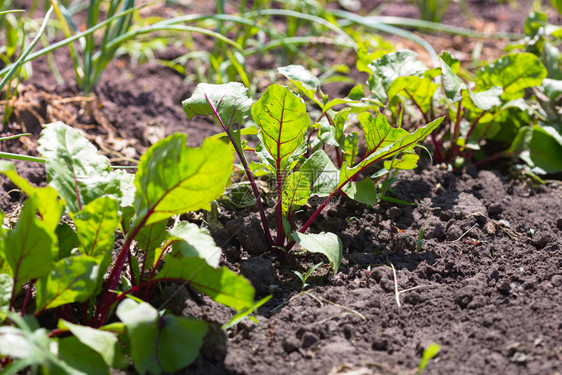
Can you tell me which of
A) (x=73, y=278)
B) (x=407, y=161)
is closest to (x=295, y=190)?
(x=407, y=161)

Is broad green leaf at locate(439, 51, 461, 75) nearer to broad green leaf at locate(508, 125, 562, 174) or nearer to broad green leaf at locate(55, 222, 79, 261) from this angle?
broad green leaf at locate(508, 125, 562, 174)

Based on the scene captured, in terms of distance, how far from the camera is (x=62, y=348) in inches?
48.2

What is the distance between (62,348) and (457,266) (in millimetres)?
1045

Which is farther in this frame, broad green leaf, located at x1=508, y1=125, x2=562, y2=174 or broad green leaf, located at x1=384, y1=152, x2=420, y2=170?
broad green leaf, located at x1=508, y1=125, x2=562, y2=174

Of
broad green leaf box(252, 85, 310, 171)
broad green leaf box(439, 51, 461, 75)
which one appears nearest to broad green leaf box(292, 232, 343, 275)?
broad green leaf box(252, 85, 310, 171)

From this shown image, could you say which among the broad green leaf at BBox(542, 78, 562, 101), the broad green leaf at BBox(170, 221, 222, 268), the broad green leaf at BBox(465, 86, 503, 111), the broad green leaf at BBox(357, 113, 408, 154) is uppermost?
the broad green leaf at BBox(357, 113, 408, 154)

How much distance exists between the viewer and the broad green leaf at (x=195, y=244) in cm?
131

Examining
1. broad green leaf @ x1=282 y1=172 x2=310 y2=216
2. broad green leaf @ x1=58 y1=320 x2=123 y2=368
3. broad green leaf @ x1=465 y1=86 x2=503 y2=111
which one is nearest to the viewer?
broad green leaf @ x1=58 y1=320 x2=123 y2=368

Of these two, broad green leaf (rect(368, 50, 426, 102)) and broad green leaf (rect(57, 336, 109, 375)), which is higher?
broad green leaf (rect(368, 50, 426, 102))

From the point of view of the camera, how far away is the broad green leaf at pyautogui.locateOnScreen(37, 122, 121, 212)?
1.40 m

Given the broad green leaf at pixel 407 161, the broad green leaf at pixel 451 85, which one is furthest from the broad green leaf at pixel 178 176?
the broad green leaf at pixel 451 85

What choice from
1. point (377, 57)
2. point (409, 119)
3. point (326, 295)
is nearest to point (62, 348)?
point (326, 295)

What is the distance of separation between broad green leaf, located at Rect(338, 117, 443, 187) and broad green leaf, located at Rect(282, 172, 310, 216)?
0.34 ft

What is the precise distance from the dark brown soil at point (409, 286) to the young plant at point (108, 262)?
0.40ft
